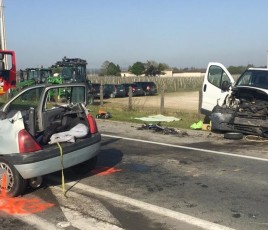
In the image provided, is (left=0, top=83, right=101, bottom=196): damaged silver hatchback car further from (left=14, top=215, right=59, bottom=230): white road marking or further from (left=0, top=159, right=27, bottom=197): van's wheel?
(left=14, top=215, right=59, bottom=230): white road marking

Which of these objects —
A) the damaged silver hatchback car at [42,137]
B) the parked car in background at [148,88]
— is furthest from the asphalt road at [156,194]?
the parked car in background at [148,88]

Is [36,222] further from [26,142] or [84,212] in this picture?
[26,142]

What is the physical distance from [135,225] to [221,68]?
861 cm

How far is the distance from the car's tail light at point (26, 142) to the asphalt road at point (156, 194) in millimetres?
690

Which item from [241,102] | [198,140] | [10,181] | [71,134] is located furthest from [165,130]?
[10,181]

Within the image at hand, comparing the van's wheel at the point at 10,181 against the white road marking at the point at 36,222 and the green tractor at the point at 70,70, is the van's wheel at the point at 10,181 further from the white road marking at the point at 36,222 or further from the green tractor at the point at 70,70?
the green tractor at the point at 70,70

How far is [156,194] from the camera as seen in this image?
5953 mm

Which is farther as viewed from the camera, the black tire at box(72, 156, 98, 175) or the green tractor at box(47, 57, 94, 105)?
the green tractor at box(47, 57, 94, 105)

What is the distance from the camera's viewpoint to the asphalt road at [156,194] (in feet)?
16.0

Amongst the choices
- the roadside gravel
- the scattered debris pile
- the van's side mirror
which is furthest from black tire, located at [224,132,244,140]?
the van's side mirror

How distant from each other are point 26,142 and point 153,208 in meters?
1.86

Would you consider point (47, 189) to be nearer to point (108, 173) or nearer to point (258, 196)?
point (108, 173)

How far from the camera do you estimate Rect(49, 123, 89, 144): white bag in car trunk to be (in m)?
6.20

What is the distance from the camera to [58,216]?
5.08 meters
